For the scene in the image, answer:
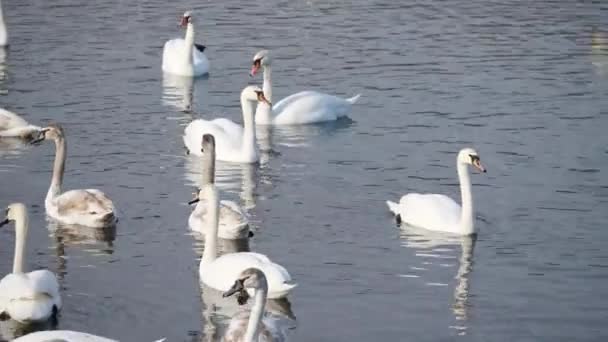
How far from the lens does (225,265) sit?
588 inches

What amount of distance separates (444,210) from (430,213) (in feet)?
0.53

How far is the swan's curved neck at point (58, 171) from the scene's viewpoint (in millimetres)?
17750

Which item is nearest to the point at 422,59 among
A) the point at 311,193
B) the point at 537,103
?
the point at 537,103

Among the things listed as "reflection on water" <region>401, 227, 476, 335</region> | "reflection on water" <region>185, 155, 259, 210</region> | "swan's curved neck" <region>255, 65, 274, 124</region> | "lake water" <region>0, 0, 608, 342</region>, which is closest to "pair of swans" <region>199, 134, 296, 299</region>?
"lake water" <region>0, 0, 608, 342</region>

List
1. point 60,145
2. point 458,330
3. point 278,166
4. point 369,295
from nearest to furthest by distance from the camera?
point 458,330
point 369,295
point 60,145
point 278,166

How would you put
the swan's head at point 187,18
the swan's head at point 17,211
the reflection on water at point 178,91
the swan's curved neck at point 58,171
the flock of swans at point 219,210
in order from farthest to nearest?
1. the swan's head at point 187,18
2. the reflection on water at point 178,91
3. the swan's curved neck at point 58,171
4. the swan's head at point 17,211
5. the flock of swans at point 219,210

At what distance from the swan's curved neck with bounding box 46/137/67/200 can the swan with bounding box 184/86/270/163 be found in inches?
105

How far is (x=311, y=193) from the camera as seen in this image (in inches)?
730

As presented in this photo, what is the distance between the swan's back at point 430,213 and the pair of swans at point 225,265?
2.37 meters

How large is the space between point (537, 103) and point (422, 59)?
10.9ft

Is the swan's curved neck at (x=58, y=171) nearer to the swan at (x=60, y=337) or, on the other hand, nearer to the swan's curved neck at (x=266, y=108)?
the swan's curved neck at (x=266, y=108)

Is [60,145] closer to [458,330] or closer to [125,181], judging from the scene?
[125,181]

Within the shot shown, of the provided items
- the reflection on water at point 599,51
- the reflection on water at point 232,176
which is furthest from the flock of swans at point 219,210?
the reflection on water at point 599,51

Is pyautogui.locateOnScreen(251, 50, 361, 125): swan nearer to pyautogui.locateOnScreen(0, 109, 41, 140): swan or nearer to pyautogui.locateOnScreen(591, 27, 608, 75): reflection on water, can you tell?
pyautogui.locateOnScreen(0, 109, 41, 140): swan
